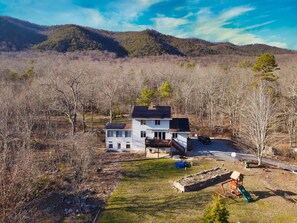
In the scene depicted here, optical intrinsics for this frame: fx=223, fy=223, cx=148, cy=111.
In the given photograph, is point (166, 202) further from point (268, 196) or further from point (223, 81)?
point (223, 81)

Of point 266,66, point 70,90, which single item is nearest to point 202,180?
point 70,90

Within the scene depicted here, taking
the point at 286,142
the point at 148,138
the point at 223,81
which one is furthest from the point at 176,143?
the point at 223,81

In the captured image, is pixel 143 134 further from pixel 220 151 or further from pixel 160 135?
pixel 220 151

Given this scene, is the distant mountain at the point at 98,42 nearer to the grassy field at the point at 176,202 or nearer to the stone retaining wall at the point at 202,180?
the grassy field at the point at 176,202

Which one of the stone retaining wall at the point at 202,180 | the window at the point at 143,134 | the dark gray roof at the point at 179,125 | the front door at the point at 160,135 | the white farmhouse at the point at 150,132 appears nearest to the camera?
the stone retaining wall at the point at 202,180

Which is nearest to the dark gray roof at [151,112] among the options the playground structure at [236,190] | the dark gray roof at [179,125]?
the dark gray roof at [179,125]

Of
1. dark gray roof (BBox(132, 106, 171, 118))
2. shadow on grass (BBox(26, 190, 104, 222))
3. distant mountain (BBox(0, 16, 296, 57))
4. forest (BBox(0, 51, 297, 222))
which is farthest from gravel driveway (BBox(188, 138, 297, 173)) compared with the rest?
distant mountain (BBox(0, 16, 296, 57))
